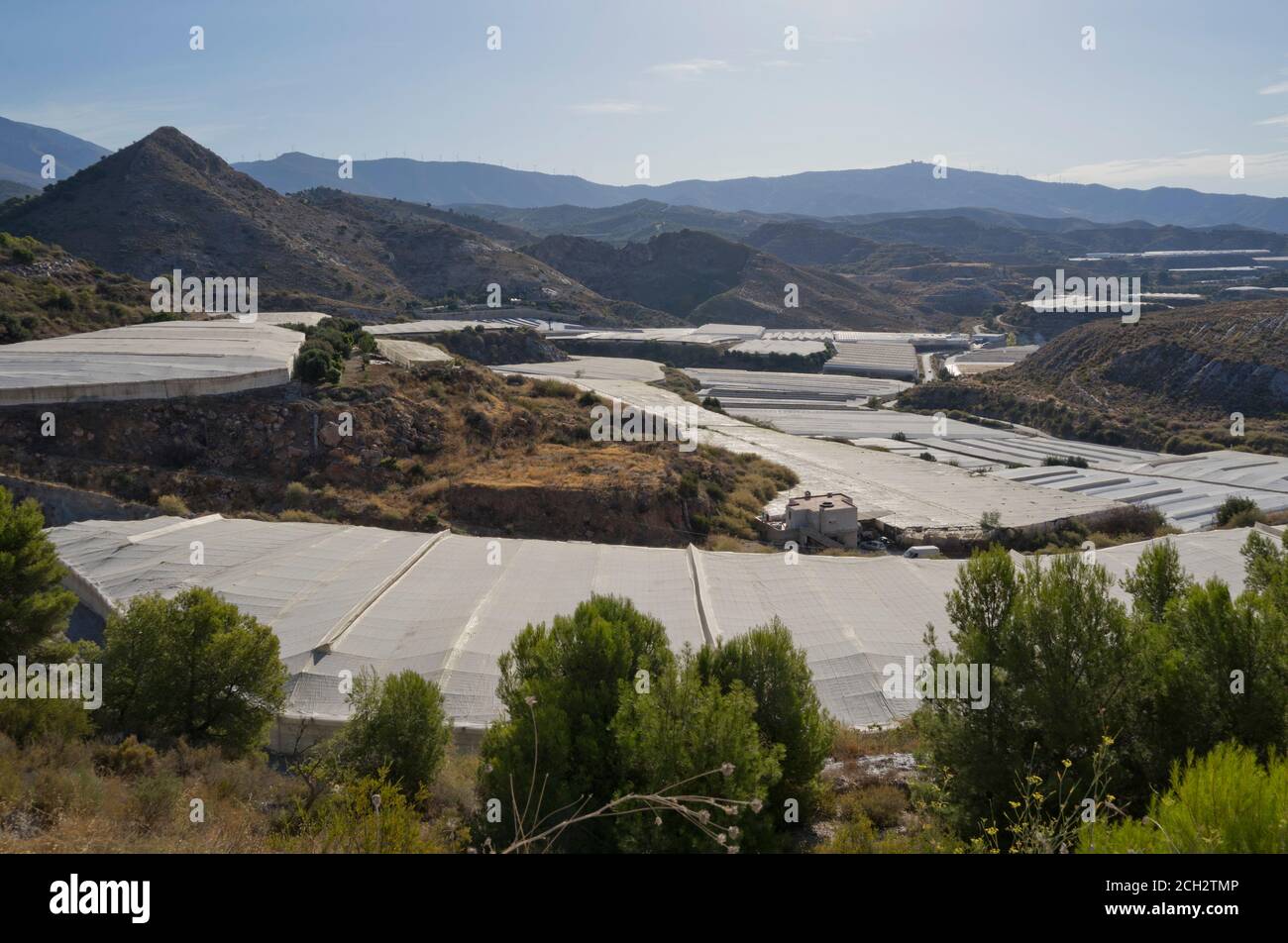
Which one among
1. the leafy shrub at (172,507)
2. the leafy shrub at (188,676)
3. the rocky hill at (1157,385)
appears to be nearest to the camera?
the leafy shrub at (188,676)

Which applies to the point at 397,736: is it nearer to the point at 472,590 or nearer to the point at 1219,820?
the point at 472,590

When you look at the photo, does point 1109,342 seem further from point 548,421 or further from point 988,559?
point 988,559

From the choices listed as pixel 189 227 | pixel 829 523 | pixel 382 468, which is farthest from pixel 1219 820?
pixel 189 227

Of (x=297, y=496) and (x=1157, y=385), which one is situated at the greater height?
(x=1157, y=385)

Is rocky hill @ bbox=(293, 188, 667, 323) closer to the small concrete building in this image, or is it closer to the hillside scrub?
the hillside scrub

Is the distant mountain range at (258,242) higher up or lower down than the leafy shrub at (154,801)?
higher up

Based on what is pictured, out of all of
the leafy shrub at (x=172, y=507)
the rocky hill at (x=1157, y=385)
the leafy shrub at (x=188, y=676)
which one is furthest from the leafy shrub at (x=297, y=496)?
→ the rocky hill at (x=1157, y=385)

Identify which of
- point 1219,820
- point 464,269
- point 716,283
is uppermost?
point 716,283

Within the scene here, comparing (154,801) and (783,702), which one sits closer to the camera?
(154,801)

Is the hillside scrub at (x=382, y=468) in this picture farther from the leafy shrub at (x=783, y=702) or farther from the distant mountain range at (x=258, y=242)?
the distant mountain range at (x=258, y=242)
